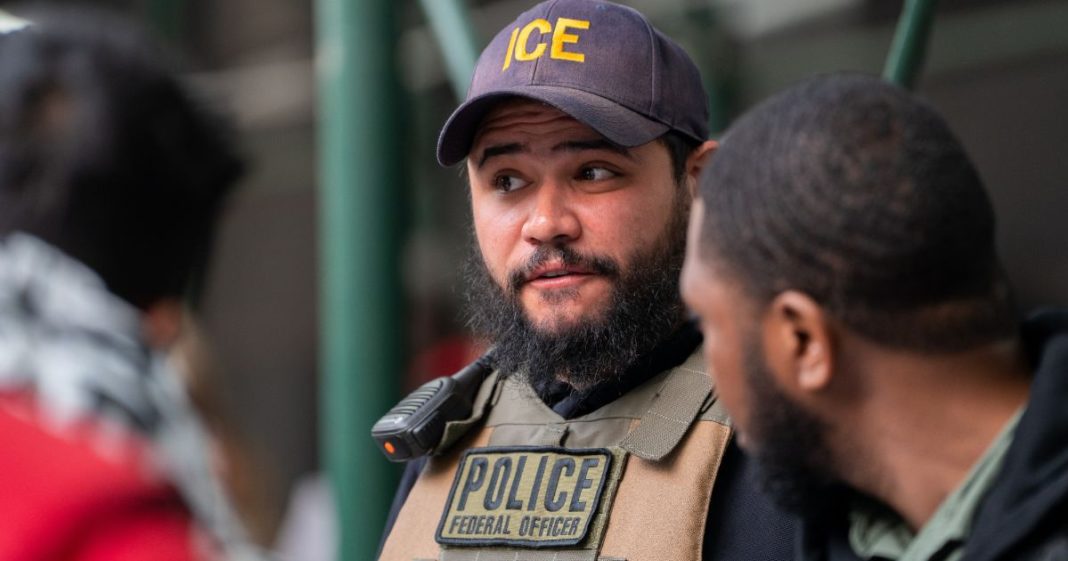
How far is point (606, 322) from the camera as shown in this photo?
1922 millimetres

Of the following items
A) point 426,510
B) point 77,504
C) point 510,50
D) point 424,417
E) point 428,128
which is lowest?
point 428,128

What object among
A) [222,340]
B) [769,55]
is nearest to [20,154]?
[769,55]

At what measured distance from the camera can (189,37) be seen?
917cm

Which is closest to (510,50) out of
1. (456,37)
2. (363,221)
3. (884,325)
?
(456,37)

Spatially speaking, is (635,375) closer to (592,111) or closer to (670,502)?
(670,502)

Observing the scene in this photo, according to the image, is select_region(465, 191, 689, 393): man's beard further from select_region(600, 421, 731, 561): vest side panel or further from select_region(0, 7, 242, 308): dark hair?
select_region(0, 7, 242, 308): dark hair

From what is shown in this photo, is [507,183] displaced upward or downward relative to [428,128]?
upward

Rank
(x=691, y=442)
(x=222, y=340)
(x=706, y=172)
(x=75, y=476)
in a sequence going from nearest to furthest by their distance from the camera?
1. (x=75, y=476)
2. (x=706, y=172)
3. (x=691, y=442)
4. (x=222, y=340)

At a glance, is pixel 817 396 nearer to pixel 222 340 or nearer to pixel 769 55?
pixel 769 55

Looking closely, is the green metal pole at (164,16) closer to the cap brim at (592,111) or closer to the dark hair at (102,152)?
the cap brim at (592,111)

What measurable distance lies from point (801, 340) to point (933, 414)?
0.15m

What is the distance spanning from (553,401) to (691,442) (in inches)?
12.4

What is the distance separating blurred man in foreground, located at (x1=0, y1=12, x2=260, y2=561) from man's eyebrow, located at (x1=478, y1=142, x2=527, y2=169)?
588mm

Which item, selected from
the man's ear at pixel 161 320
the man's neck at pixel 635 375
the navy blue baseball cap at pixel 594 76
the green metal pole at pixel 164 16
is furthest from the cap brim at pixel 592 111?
the green metal pole at pixel 164 16
